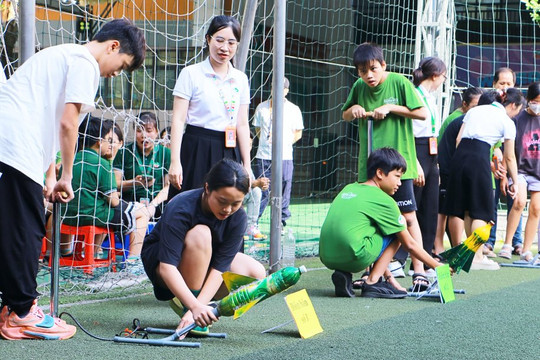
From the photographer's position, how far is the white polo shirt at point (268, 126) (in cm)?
823

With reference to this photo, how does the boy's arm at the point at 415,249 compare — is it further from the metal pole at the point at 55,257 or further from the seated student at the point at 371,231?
the metal pole at the point at 55,257

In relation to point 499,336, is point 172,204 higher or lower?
higher

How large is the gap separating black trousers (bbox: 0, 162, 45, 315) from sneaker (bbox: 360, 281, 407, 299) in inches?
87.1

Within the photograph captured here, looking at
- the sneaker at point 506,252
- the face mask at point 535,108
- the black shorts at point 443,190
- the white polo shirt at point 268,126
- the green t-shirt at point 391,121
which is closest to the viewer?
the green t-shirt at point 391,121

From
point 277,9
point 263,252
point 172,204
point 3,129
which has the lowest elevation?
point 263,252

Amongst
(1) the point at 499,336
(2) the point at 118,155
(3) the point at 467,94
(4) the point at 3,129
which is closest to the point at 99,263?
(2) the point at 118,155

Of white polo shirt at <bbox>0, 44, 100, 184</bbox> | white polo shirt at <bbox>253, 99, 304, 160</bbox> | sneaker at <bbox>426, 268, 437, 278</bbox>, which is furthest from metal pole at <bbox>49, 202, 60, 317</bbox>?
white polo shirt at <bbox>253, 99, 304, 160</bbox>

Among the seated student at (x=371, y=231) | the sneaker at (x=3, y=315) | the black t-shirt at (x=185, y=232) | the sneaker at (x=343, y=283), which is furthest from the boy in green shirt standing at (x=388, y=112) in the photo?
the sneaker at (x=3, y=315)

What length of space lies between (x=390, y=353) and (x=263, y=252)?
406cm

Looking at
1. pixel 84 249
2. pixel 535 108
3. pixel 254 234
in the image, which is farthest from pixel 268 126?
pixel 84 249

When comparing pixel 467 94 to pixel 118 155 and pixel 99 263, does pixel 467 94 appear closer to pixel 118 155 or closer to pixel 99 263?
pixel 118 155

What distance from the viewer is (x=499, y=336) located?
3.63 m

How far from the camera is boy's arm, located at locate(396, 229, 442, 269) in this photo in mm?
4760

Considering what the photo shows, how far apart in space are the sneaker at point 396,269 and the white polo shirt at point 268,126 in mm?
2421
